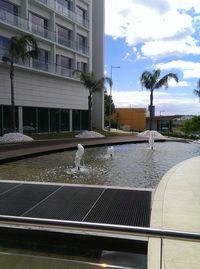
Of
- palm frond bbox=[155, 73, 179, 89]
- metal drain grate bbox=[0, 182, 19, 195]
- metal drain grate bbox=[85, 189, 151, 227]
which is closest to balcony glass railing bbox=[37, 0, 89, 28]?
palm frond bbox=[155, 73, 179, 89]

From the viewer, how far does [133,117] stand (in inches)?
3546

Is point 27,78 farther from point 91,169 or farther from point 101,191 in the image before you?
point 101,191

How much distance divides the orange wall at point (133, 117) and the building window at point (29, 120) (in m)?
47.8

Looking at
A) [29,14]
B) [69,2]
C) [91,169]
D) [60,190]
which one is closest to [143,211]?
[60,190]

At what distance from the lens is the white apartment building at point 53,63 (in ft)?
121

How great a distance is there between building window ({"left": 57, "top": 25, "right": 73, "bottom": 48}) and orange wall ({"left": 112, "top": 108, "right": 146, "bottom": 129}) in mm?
40259

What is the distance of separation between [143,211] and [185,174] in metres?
4.91

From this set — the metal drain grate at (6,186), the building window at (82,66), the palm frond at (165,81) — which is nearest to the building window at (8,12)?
the building window at (82,66)

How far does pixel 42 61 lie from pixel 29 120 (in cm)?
702

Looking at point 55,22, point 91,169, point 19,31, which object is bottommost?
point 91,169

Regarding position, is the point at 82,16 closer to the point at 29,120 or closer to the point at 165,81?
the point at 165,81

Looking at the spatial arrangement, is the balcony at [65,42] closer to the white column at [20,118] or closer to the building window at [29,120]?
the building window at [29,120]

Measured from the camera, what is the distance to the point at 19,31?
122 feet

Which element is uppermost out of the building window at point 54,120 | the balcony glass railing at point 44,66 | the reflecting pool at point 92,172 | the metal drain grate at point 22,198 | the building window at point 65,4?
the building window at point 65,4
